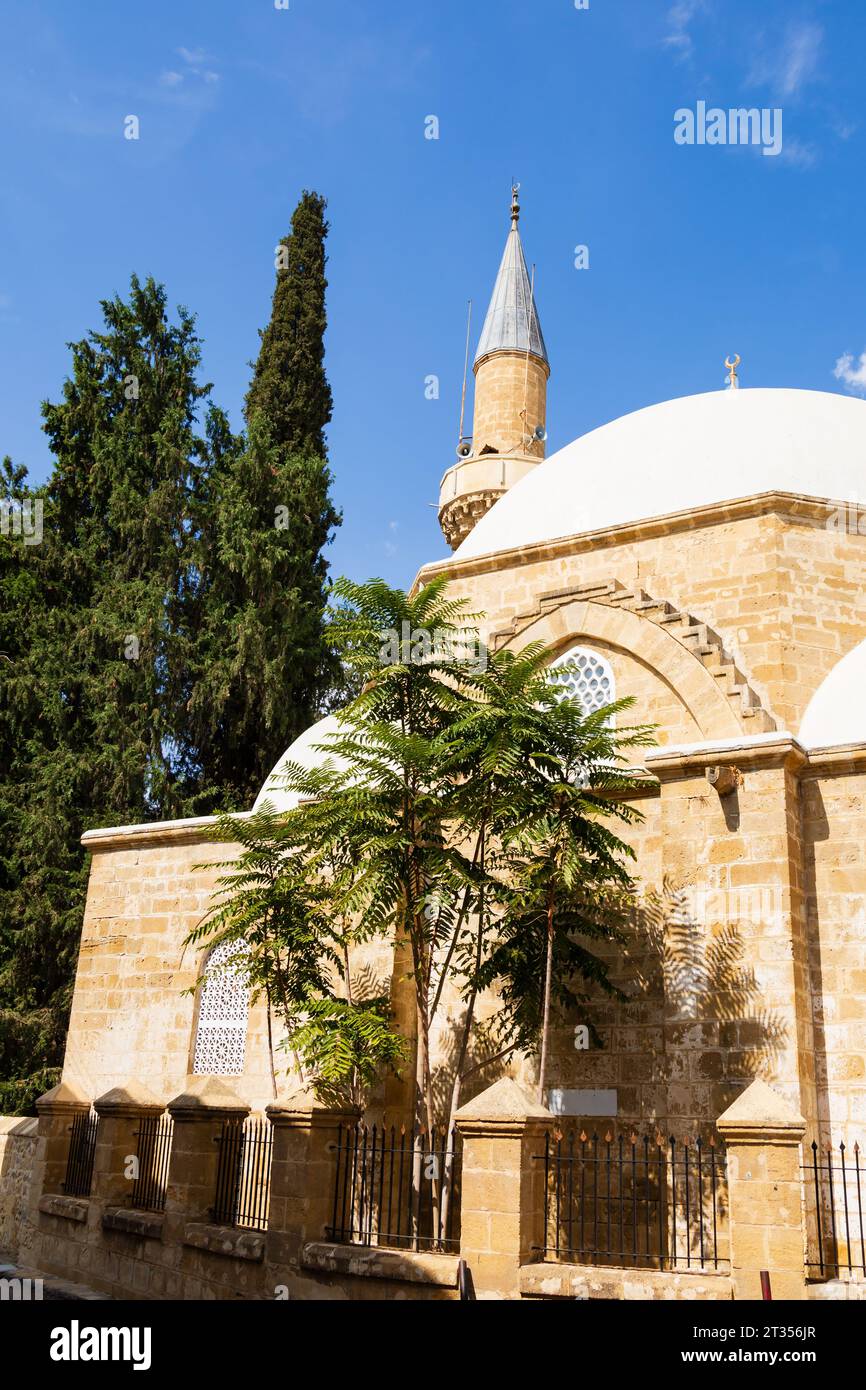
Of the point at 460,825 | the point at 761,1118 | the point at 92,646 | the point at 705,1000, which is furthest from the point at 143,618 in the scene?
the point at 761,1118

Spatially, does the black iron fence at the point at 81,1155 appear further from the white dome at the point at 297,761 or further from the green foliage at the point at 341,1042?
the white dome at the point at 297,761

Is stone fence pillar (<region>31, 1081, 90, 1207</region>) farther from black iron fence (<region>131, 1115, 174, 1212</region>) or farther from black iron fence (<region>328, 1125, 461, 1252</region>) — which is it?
black iron fence (<region>328, 1125, 461, 1252</region>)

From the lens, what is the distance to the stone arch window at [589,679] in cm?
1071

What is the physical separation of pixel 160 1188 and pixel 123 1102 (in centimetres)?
80

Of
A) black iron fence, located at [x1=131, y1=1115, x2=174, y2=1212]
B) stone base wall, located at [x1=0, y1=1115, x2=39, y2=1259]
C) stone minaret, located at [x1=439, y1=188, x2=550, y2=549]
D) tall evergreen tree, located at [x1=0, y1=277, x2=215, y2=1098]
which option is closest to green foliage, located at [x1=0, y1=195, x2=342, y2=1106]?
tall evergreen tree, located at [x1=0, y1=277, x2=215, y2=1098]

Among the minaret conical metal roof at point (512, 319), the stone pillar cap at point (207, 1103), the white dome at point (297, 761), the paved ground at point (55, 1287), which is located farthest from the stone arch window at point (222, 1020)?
the minaret conical metal roof at point (512, 319)

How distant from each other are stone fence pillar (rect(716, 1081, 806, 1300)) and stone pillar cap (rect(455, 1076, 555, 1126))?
3.82 feet

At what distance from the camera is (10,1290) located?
32.0 feet

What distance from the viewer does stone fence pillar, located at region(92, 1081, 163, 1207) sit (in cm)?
1019

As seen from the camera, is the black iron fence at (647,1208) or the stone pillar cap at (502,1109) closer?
the stone pillar cap at (502,1109)

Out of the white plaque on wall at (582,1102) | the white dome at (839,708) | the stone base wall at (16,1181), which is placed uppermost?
the white dome at (839,708)

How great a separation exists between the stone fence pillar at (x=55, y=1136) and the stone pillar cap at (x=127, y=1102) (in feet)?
3.48
